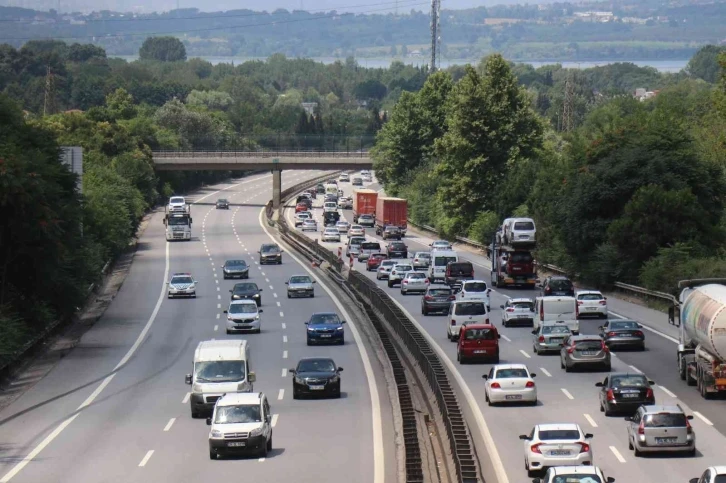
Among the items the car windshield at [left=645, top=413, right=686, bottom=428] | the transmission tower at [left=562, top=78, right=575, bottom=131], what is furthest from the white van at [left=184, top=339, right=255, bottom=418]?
the transmission tower at [left=562, top=78, right=575, bottom=131]

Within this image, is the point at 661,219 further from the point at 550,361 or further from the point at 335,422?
the point at 335,422

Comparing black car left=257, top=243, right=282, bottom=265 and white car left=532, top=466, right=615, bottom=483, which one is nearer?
white car left=532, top=466, right=615, bottom=483

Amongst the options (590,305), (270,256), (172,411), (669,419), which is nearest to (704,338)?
(669,419)

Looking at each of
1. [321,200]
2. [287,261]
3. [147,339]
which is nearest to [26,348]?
[147,339]

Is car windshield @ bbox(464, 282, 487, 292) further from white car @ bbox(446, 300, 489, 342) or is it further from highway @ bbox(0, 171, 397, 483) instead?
white car @ bbox(446, 300, 489, 342)

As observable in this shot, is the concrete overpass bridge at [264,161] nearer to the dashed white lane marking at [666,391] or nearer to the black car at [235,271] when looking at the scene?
the black car at [235,271]

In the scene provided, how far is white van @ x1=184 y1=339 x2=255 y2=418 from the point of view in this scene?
118 ft

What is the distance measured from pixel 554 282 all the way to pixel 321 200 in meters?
110

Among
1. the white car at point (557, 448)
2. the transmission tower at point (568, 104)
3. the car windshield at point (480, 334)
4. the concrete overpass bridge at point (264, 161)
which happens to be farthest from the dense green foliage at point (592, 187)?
the white car at point (557, 448)

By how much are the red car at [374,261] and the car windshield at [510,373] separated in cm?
4755

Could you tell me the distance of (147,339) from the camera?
188ft

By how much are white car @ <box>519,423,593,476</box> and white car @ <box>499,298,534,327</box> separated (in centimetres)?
2796

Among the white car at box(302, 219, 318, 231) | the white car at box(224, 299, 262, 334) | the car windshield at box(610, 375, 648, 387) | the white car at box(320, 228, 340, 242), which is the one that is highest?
the car windshield at box(610, 375, 648, 387)

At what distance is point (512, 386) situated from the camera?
36.8 m
